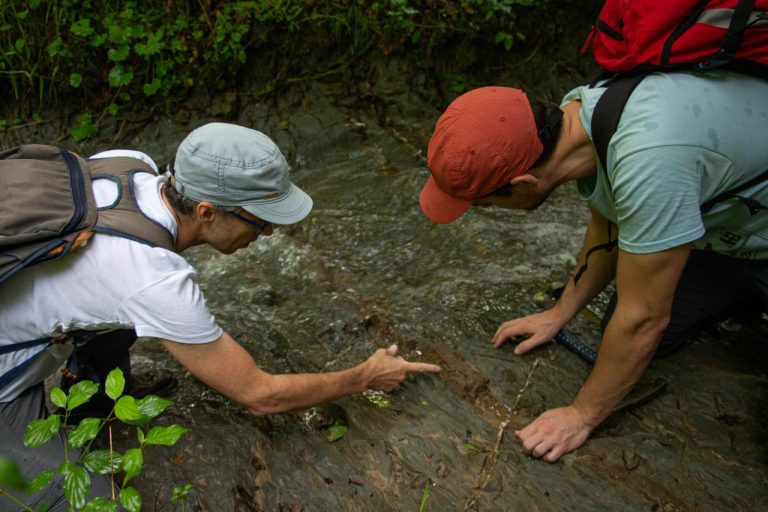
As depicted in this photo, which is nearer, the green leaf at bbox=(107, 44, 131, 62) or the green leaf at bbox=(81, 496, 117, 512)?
the green leaf at bbox=(81, 496, 117, 512)

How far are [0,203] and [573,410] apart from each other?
87.9 inches

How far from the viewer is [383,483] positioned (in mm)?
2357

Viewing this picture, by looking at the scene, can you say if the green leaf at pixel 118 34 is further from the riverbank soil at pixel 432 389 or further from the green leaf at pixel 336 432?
the green leaf at pixel 336 432

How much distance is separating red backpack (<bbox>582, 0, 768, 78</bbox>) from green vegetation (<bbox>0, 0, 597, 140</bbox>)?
3528 mm

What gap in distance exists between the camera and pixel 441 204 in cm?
237

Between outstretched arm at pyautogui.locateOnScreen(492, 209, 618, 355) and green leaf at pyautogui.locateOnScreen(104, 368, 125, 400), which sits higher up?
green leaf at pyautogui.locateOnScreen(104, 368, 125, 400)

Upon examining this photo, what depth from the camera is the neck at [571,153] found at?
7.23ft

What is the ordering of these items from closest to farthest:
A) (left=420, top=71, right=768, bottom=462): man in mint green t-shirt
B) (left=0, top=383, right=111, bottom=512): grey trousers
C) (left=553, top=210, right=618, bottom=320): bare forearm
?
(left=420, top=71, right=768, bottom=462): man in mint green t-shirt
(left=0, top=383, right=111, bottom=512): grey trousers
(left=553, top=210, right=618, bottom=320): bare forearm

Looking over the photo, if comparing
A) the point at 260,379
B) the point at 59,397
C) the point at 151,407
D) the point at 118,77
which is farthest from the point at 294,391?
the point at 118,77

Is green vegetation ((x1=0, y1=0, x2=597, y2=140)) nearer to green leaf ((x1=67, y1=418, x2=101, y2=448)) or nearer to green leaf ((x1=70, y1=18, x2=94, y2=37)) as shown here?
green leaf ((x1=70, y1=18, x2=94, y2=37))

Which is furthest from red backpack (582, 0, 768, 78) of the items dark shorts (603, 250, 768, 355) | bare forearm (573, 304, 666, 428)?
dark shorts (603, 250, 768, 355)

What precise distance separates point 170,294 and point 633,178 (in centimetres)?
149

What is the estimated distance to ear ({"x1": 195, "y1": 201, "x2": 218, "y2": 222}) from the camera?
7.13 ft

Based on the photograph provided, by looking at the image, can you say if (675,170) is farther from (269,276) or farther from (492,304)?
(269,276)
